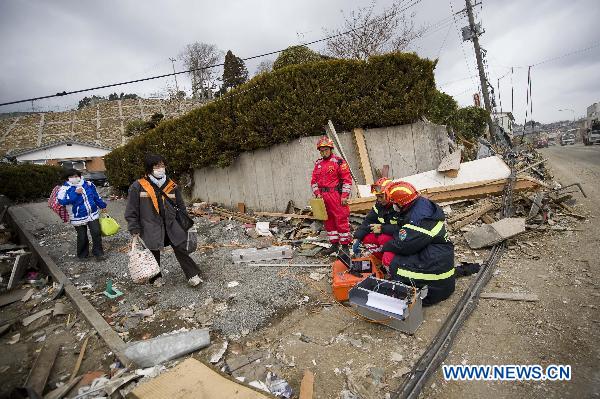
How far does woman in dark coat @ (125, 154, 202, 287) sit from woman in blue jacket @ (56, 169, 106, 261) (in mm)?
2419

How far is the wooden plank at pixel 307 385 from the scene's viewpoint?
259cm

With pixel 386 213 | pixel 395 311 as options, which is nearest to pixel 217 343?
pixel 395 311

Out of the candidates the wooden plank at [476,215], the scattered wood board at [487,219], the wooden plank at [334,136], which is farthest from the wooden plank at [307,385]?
the wooden plank at [334,136]

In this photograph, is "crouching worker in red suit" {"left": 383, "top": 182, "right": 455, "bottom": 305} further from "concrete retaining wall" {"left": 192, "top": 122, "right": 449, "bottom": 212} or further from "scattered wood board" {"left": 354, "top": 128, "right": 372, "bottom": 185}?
"scattered wood board" {"left": 354, "top": 128, "right": 372, "bottom": 185}

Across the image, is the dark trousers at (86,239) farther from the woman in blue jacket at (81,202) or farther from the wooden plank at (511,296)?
the wooden plank at (511,296)

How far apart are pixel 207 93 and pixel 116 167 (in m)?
31.4

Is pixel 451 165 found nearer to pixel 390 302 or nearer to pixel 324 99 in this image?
pixel 324 99

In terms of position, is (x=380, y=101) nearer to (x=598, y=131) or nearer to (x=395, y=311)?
(x=395, y=311)

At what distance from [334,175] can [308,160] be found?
7.53ft

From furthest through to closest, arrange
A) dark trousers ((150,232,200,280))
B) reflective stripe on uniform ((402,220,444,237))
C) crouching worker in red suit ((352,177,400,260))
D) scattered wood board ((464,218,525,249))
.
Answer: scattered wood board ((464,218,525,249)), dark trousers ((150,232,200,280)), crouching worker in red suit ((352,177,400,260)), reflective stripe on uniform ((402,220,444,237))

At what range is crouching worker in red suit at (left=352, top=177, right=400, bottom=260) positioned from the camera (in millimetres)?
4120

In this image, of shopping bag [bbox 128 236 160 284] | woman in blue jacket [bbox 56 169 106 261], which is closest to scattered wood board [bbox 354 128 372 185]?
shopping bag [bbox 128 236 160 284]

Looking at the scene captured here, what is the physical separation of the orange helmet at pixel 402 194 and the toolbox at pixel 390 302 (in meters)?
0.94

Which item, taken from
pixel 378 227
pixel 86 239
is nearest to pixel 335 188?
pixel 378 227
